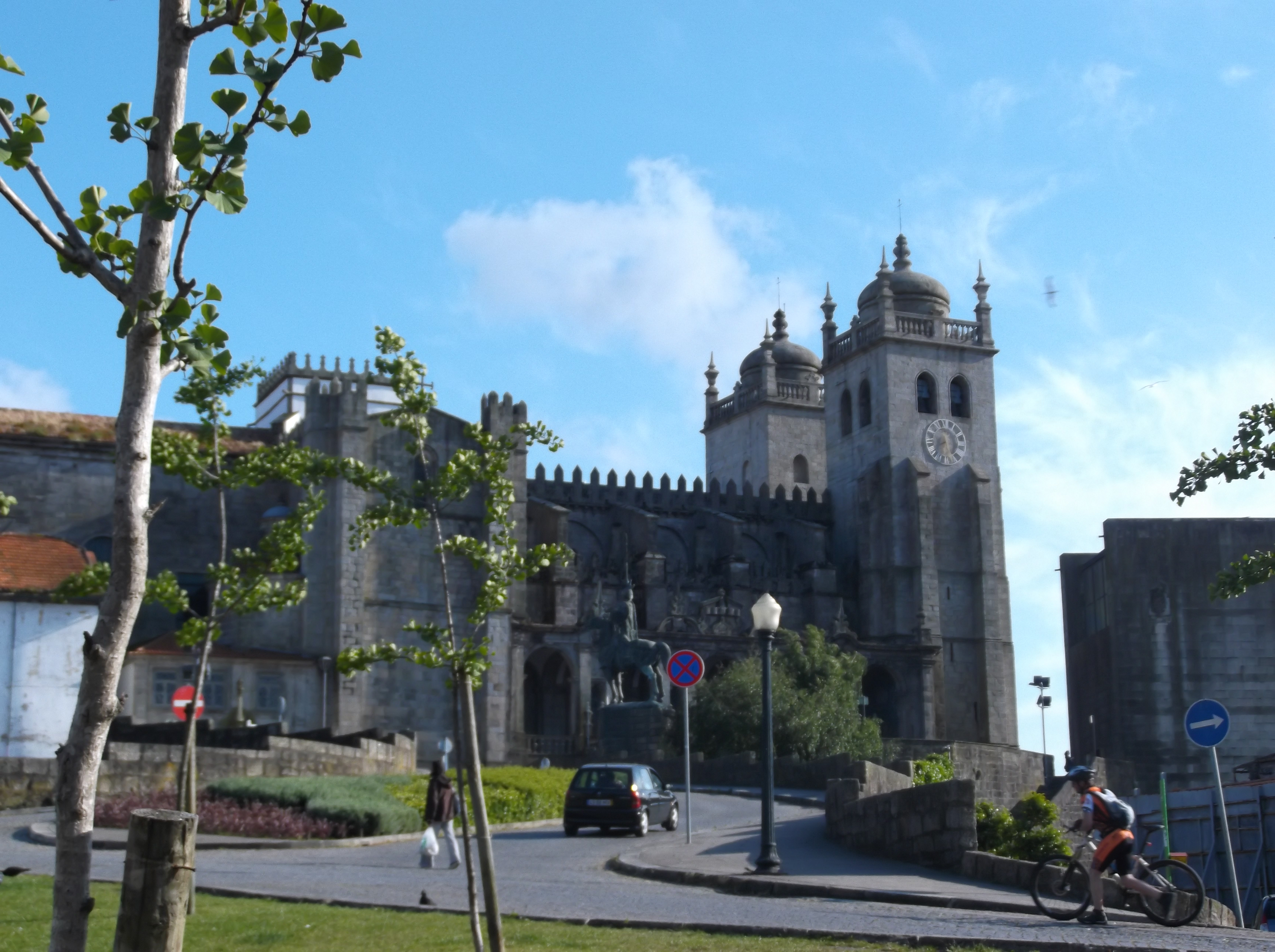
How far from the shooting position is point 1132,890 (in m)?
13.2

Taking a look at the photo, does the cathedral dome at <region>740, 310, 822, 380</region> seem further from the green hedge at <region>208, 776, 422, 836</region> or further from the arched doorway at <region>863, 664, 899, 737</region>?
the green hedge at <region>208, 776, 422, 836</region>

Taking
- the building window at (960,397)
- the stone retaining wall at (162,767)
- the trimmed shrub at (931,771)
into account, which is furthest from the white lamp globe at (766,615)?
the building window at (960,397)

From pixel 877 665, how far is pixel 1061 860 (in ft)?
171

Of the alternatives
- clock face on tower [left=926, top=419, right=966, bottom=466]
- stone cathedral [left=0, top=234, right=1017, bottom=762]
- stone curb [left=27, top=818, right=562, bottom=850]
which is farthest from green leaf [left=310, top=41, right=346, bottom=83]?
clock face on tower [left=926, top=419, right=966, bottom=466]

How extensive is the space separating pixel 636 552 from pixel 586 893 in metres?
53.5

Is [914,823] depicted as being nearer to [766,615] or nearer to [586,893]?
[766,615]

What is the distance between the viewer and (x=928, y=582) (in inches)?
2758

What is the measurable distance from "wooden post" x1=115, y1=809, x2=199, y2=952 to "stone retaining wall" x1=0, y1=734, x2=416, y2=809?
1829cm

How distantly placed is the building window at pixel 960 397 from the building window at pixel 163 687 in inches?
1519

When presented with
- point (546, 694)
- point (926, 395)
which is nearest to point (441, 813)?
point (546, 694)

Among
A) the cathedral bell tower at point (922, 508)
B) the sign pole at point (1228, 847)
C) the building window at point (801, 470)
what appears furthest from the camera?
the building window at point (801, 470)

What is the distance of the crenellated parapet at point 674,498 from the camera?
71.7 m

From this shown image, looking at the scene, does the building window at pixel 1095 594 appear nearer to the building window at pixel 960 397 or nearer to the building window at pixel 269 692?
the building window at pixel 960 397

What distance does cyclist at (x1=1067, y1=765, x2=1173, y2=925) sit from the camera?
12.9 m
